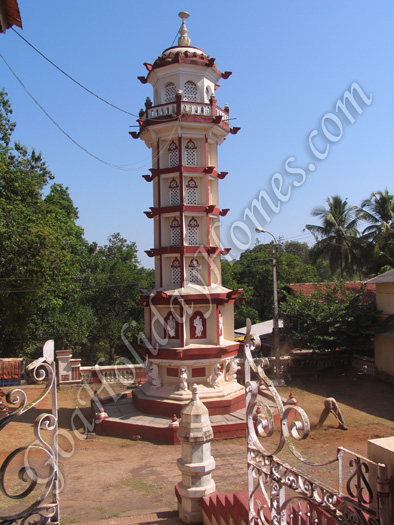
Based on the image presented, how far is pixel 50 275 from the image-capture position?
68.0ft

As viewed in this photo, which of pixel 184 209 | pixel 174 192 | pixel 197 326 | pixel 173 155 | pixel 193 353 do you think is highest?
pixel 173 155

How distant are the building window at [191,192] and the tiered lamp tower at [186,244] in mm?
37

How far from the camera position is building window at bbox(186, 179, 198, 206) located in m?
16.2

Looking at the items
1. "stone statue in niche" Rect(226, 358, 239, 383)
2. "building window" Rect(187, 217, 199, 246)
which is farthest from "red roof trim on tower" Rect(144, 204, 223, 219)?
"stone statue in niche" Rect(226, 358, 239, 383)

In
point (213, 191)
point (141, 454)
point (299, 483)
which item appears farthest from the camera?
point (213, 191)

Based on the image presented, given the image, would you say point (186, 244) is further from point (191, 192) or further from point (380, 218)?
point (380, 218)

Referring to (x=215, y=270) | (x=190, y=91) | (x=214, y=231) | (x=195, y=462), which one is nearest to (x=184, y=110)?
(x=190, y=91)

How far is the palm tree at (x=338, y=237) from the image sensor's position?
33.6 m

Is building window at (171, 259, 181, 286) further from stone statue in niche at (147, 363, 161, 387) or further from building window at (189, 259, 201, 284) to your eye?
stone statue in niche at (147, 363, 161, 387)

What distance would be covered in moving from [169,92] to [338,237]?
70.7 feet

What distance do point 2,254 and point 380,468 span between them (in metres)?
19.4

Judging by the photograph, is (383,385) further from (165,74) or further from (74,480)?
(165,74)

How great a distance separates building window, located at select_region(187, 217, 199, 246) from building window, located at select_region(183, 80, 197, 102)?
451 cm

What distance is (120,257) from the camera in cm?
3881
